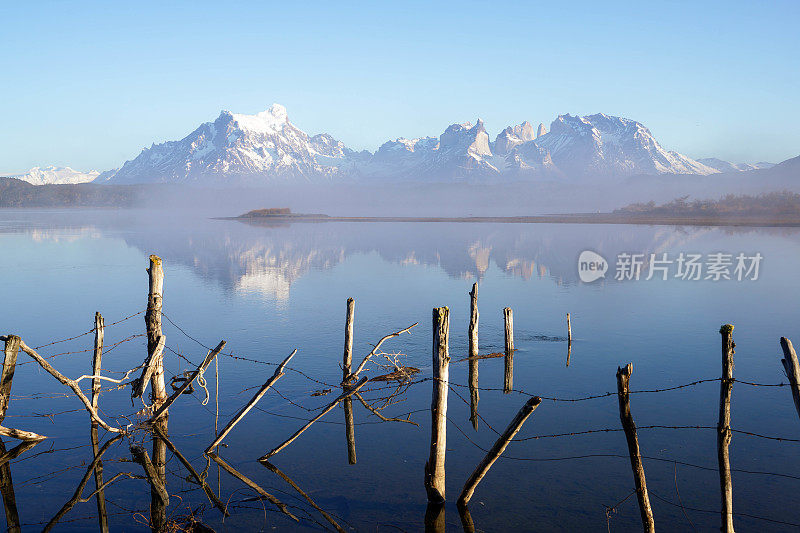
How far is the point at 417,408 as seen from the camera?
19.0 m

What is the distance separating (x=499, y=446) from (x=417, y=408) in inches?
305

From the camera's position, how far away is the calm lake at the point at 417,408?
12906 millimetres

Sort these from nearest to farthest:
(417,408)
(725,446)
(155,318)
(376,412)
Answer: (725,446)
(155,318)
(376,412)
(417,408)

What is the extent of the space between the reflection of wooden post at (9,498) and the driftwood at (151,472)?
8.48 ft

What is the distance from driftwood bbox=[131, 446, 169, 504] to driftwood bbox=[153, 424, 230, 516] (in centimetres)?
57

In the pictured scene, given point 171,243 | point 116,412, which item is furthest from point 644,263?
point 171,243

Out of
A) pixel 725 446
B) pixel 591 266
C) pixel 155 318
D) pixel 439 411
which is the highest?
pixel 155 318

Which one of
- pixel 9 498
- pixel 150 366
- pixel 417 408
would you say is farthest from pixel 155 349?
pixel 417 408

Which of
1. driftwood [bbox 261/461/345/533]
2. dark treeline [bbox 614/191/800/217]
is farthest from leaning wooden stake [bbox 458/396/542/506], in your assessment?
dark treeline [bbox 614/191/800/217]

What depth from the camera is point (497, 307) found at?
1485 inches

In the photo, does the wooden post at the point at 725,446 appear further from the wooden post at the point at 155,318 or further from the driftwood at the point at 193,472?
the wooden post at the point at 155,318

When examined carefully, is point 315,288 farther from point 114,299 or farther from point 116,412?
point 116,412

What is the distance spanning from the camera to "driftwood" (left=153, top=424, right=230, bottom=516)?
1290 cm

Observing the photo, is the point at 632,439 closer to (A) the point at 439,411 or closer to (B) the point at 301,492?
(A) the point at 439,411
